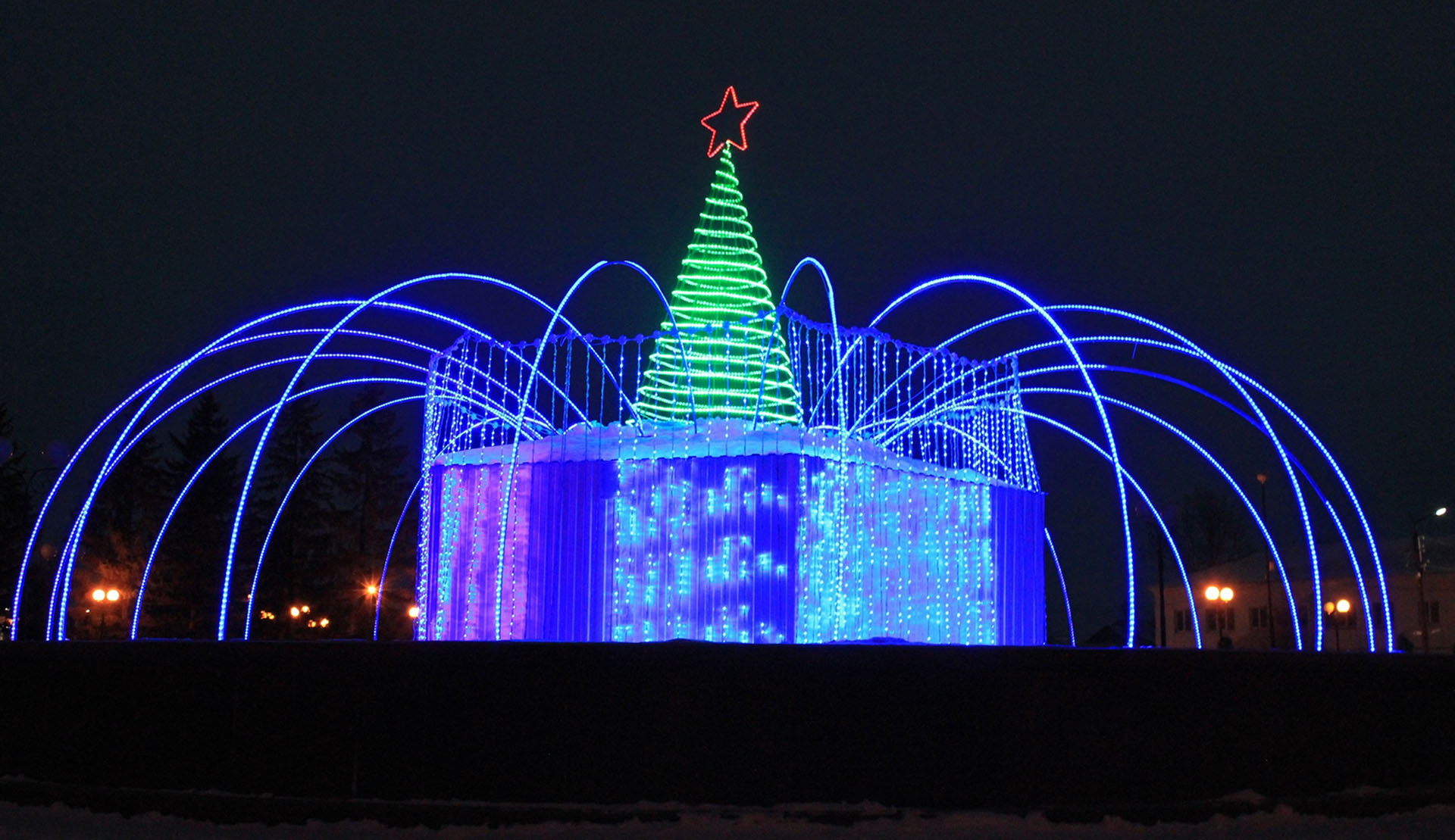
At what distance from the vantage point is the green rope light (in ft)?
71.3

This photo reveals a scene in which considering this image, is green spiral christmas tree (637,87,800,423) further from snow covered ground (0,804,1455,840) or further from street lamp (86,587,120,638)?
street lamp (86,587,120,638)

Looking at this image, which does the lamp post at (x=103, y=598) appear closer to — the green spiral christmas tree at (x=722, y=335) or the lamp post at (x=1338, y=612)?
the green spiral christmas tree at (x=722, y=335)

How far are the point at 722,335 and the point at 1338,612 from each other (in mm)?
33451

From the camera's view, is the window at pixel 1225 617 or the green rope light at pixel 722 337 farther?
the window at pixel 1225 617

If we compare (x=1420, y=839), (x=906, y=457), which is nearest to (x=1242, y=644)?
(x=906, y=457)

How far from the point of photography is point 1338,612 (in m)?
46.5

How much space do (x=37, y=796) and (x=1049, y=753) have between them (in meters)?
7.93

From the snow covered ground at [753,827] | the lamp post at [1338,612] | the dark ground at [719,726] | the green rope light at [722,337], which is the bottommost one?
the snow covered ground at [753,827]

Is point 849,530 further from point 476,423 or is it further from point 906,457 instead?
point 476,423

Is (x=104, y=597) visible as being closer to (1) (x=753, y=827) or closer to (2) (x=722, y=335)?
(2) (x=722, y=335)

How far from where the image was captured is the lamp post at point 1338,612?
4744 cm

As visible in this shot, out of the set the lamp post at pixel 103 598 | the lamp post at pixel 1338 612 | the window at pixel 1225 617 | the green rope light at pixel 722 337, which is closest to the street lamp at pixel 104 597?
the lamp post at pixel 103 598

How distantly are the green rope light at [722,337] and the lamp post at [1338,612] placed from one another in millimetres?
30800

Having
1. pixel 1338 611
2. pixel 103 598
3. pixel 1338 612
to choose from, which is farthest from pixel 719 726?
pixel 103 598
